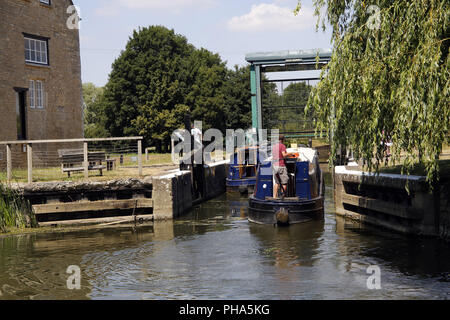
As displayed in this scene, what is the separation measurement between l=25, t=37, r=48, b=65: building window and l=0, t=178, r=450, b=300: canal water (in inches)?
477

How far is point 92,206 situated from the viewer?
1521 centimetres

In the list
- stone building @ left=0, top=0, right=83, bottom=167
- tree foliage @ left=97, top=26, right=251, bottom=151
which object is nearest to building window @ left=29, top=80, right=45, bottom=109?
stone building @ left=0, top=0, right=83, bottom=167

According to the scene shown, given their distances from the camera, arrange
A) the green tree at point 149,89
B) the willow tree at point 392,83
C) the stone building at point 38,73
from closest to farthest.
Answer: the willow tree at point 392,83
the stone building at point 38,73
the green tree at point 149,89

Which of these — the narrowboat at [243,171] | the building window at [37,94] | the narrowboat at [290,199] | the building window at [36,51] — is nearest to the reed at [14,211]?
the narrowboat at [290,199]

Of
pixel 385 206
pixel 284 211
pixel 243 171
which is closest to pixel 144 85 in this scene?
pixel 243 171

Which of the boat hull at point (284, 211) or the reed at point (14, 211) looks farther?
the reed at point (14, 211)

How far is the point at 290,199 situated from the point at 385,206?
262 cm

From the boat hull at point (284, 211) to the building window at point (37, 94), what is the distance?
13.3 m

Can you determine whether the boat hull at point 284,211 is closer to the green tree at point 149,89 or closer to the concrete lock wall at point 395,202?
the concrete lock wall at point 395,202

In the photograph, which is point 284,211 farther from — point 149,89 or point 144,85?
point 149,89

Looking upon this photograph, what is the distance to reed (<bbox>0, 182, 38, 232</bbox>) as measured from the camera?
1452cm

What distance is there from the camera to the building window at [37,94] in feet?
78.4

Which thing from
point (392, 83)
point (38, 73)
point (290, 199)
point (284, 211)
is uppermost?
point (38, 73)
